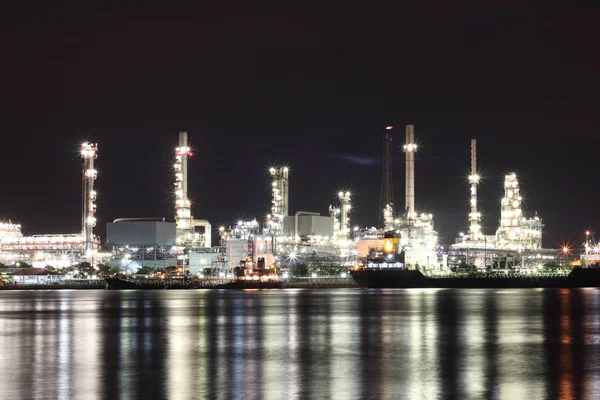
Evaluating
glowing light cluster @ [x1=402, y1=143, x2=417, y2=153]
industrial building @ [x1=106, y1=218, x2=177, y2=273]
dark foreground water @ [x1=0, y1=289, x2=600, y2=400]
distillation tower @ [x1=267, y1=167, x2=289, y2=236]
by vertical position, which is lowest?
dark foreground water @ [x1=0, y1=289, x2=600, y2=400]

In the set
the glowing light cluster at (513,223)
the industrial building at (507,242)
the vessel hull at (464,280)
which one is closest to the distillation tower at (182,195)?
the vessel hull at (464,280)

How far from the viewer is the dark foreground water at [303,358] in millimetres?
22266

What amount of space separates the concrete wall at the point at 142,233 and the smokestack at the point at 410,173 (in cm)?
4244

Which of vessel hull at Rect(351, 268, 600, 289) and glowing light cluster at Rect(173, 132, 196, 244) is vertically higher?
glowing light cluster at Rect(173, 132, 196, 244)

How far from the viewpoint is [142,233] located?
15838cm

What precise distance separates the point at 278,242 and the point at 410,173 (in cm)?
2722

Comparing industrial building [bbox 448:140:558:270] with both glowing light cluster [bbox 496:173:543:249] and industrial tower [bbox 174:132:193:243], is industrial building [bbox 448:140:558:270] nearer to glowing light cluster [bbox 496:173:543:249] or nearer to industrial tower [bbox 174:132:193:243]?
glowing light cluster [bbox 496:173:543:249]

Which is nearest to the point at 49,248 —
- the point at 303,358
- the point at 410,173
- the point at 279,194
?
the point at 279,194

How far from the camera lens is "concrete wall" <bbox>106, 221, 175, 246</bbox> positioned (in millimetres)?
157375

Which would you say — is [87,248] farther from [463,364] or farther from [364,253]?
[463,364]

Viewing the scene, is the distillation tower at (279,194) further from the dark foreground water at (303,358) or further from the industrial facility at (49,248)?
Result: the dark foreground water at (303,358)

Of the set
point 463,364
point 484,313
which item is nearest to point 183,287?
point 484,313

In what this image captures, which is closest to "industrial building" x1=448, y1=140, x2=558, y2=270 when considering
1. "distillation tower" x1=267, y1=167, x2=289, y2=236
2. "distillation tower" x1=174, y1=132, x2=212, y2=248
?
"distillation tower" x1=267, y1=167, x2=289, y2=236

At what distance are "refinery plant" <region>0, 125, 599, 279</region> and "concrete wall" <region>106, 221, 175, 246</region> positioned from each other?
173 mm
